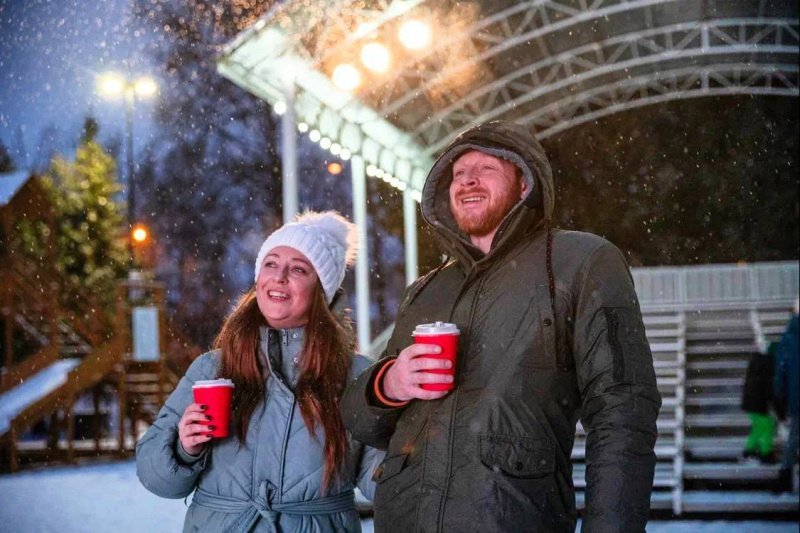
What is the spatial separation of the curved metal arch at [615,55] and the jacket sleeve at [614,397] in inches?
264

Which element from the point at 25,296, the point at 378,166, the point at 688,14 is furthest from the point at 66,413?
the point at 688,14

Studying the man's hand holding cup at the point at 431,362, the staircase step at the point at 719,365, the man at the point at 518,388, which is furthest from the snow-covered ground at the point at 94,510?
the staircase step at the point at 719,365

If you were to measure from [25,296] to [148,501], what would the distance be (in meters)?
1.91

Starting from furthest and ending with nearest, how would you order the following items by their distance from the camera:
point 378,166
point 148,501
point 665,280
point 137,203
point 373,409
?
point 665,280 → point 137,203 → point 378,166 → point 148,501 → point 373,409

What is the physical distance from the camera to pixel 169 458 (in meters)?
2.25

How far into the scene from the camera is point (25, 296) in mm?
6441

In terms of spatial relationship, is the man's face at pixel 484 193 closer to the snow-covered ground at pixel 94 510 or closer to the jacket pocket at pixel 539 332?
the jacket pocket at pixel 539 332

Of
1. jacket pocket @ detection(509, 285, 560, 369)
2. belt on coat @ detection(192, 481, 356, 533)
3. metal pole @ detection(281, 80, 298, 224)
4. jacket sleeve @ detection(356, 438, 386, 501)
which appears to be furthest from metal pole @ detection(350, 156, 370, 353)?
jacket pocket @ detection(509, 285, 560, 369)

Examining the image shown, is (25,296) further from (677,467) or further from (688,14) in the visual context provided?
(688,14)

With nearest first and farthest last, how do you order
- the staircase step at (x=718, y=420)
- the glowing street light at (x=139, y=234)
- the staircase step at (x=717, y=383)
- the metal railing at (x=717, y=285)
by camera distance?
the staircase step at (x=718, y=420) → the glowing street light at (x=139, y=234) → the staircase step at (x=717, y=383) → the metal railing at (x=717, y=285)

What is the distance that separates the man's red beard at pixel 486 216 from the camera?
209 cm

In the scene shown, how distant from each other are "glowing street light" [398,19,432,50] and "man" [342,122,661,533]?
5.09 m

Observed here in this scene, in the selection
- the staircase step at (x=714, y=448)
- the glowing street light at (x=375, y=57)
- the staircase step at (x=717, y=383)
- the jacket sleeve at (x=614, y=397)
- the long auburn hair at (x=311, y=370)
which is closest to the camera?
the jacket sleeve at (x=614, y=397)

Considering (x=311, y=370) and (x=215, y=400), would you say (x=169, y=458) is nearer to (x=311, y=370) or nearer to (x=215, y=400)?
(x=215, y=400)
